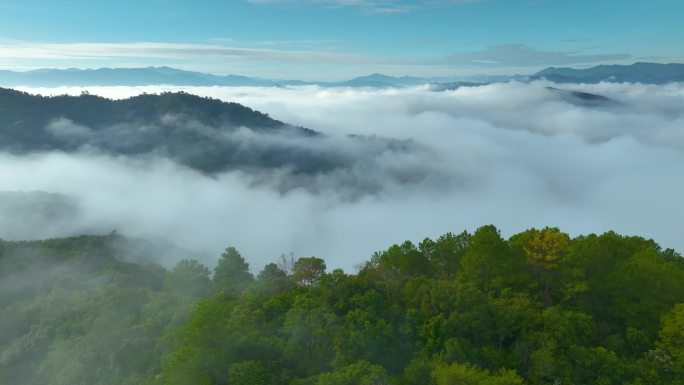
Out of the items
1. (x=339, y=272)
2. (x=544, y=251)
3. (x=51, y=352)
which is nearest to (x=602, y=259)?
(x=544, y=251)

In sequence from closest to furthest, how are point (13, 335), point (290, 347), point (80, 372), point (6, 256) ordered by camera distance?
1. point (290, 347)
2. point (80, 372)
3. point (13, 335)
4. point (6, 256)

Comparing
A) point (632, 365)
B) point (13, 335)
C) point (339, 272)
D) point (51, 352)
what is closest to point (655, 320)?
point (632, 365)

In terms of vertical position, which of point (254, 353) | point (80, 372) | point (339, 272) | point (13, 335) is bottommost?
point (13, 335)

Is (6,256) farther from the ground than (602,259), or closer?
closer

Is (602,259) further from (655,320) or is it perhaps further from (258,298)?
(258,298)

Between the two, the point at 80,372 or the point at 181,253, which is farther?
the point at 181,253

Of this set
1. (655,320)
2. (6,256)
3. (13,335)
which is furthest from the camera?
(6,256)

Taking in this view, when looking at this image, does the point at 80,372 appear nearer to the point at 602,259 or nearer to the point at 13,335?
the point at 13,335
